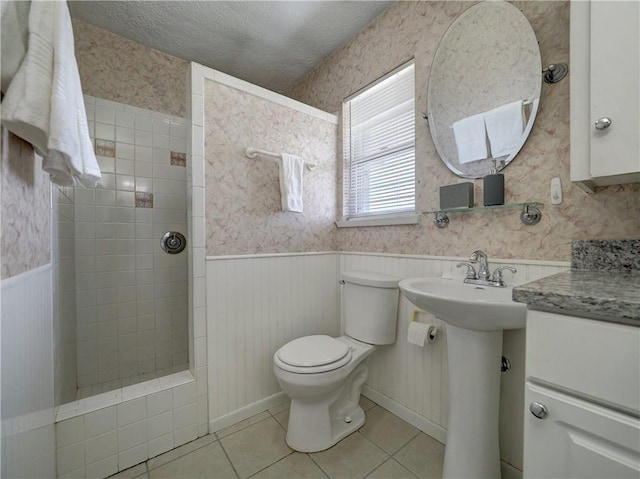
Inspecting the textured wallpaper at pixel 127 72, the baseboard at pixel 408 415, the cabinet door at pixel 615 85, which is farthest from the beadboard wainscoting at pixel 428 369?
the textured wallpaper at pixel 127 72

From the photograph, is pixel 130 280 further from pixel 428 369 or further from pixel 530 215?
pixel 530 215

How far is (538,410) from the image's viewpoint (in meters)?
0.60

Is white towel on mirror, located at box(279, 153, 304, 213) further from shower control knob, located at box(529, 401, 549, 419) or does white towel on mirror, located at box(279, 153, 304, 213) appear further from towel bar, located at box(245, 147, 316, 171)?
shower control knob, located at box(529, 401, 549, 419)

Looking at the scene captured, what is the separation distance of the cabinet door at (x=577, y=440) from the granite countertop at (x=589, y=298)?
0.18 meters

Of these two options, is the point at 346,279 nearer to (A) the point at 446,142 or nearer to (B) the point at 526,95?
(A) the point at 446,142

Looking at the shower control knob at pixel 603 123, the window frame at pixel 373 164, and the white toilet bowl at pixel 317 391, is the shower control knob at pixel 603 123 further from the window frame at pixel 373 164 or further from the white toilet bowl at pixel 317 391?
the white toilet bowl at pixel 317 391

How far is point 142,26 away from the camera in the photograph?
1858 millimetres

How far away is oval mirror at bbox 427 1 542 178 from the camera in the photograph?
1.16m

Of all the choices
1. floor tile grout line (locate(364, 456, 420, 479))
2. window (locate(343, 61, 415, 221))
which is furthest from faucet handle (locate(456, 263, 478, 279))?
floor tile grout line (locate(364, 456, 420, 479))

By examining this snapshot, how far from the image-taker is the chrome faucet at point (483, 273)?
1167mm

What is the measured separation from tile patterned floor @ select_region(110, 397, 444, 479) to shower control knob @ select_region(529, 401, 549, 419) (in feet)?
2.91

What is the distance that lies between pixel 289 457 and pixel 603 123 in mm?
1746

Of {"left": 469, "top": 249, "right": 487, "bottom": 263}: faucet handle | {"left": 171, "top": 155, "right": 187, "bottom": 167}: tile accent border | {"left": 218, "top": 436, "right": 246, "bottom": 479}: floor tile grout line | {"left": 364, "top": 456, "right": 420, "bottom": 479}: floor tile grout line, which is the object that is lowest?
{"left": 364, "top": 456, "right": 420, "bottom": 479}: floor tile grout line

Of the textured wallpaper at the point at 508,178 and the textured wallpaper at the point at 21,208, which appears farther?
the textured wallpaper at the point at 508,178
